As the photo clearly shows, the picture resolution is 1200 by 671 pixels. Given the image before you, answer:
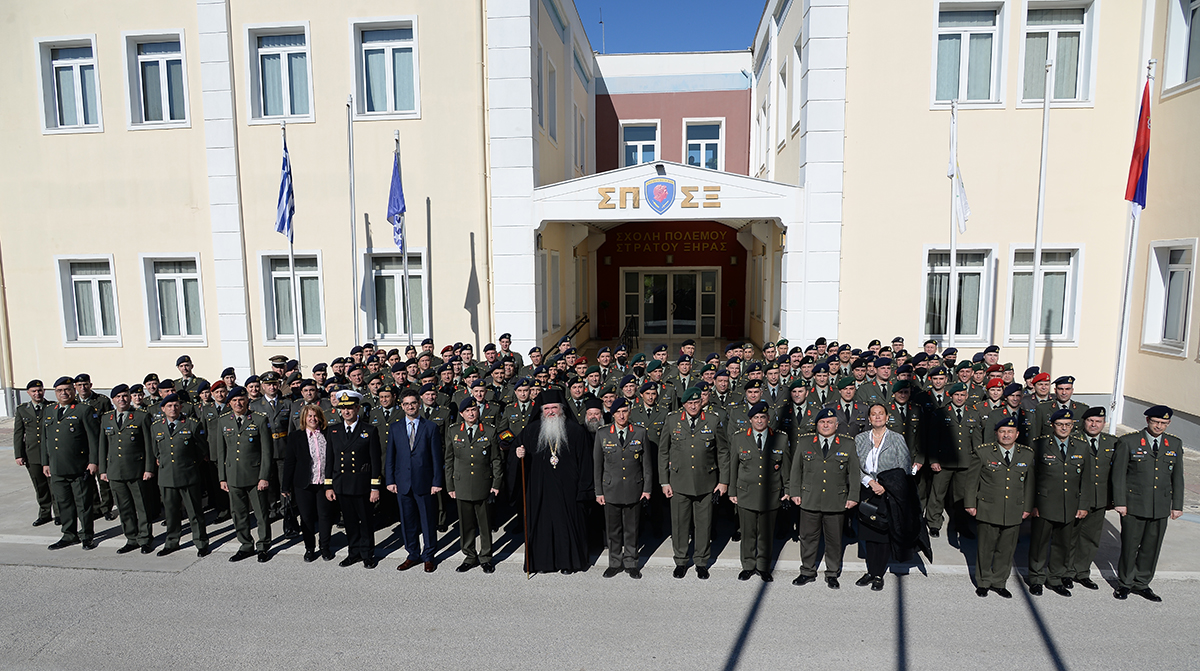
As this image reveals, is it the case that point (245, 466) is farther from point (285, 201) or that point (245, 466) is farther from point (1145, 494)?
point (1145, 494)

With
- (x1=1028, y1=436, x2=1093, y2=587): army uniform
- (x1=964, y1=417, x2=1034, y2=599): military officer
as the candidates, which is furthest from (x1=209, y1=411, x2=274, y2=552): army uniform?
(x1=1028, y1=436, x2=1093, y2=587): army uniform

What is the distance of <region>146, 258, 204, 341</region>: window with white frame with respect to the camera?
13.2 m

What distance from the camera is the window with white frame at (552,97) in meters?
14.7

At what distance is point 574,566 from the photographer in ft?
21.1

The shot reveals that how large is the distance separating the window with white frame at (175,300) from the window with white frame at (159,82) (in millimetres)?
2733

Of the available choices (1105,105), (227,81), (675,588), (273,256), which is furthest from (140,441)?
(1105,105)

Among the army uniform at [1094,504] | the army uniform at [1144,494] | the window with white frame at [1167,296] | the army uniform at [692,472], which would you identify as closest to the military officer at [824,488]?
the army uniform at [692,472]

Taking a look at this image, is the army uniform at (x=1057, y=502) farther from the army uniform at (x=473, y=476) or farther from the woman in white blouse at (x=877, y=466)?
the army uniform at (x=473, y=476)

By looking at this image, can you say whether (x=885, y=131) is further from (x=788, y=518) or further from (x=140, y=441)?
(x=140, y=441)

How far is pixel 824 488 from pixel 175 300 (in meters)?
12.9

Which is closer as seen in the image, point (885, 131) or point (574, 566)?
point (574, 566)

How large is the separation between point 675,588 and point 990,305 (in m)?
9.10

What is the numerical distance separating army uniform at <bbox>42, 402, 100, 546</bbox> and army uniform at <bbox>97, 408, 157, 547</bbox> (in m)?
0.33

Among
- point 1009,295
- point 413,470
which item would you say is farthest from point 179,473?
point 1009,295
